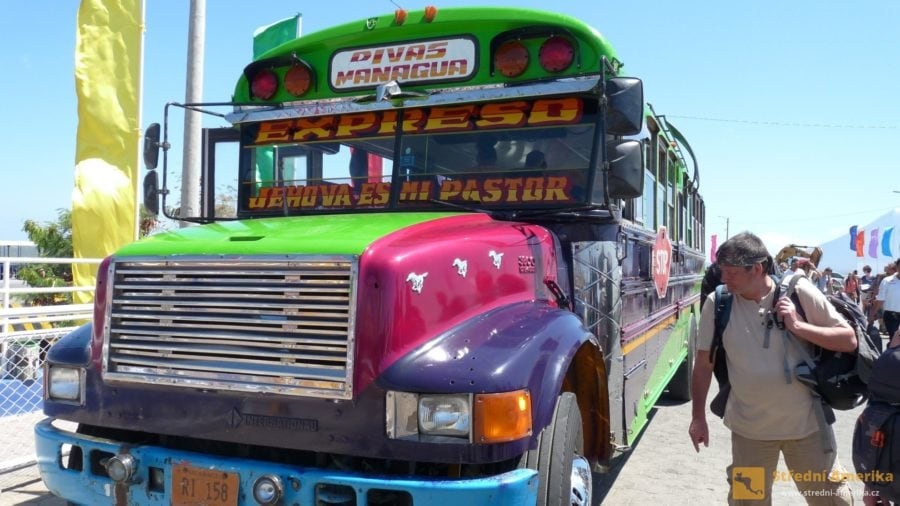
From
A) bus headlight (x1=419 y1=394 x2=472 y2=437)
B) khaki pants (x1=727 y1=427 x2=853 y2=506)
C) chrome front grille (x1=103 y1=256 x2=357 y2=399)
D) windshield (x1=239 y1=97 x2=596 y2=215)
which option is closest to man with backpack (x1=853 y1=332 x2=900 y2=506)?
khaki pants (x1=727 y1=427 x2=853 y2=506)

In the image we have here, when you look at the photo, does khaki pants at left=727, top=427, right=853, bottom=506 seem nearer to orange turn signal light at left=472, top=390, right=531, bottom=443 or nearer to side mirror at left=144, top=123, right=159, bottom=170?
orange turn signal light at left=472, top=390, right=531, bottom=443

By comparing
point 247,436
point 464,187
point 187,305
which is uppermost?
point 464,187

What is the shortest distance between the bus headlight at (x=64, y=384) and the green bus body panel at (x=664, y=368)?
112 inches

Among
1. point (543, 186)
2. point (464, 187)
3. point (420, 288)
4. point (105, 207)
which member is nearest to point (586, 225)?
point (543, 186)

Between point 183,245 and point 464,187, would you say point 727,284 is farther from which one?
point 183,245

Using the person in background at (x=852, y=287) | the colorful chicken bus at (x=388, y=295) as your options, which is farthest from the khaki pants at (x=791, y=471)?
the person in background at (x=852, y=287)

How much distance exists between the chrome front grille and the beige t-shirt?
5.61 feet

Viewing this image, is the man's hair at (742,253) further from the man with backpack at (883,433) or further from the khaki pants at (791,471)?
the khaki pants at (791,471)

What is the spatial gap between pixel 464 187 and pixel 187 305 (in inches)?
58.7

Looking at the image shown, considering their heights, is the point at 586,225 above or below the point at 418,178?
below

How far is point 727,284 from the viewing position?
124 inches

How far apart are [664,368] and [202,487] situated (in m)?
4.54

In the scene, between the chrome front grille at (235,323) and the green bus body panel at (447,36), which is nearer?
the chrome front grille at (235,323)

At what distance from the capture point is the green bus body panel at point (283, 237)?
8.91 feet
